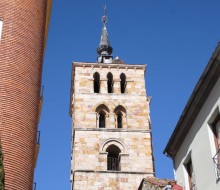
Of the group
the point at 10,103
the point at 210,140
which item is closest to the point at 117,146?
the point at 10,103

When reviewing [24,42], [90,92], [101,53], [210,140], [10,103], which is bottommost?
[210,140]

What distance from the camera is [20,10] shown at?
698 inches

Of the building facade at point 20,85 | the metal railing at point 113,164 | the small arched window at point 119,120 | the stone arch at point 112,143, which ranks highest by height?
the small arched window at point 119,120

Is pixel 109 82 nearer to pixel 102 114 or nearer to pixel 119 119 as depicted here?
pixel 102 114

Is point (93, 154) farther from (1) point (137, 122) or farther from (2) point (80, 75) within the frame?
(2) point (80, 75)

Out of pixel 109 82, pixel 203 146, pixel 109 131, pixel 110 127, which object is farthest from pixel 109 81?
pixel 203 146

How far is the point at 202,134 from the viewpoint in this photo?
12.8 meters

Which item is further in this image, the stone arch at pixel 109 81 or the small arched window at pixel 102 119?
the stone arch at pixel 109 81

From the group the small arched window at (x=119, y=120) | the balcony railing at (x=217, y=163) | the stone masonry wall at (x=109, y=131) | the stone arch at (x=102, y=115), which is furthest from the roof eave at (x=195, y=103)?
the stone arch at (x=102, y=115)

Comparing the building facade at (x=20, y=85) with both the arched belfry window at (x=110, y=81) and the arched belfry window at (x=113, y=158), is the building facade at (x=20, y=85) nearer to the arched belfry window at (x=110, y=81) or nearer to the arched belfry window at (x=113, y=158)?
the arched belfry window at (x=113, y=158)

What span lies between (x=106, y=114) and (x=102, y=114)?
415mm

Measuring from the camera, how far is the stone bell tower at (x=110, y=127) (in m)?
30.9

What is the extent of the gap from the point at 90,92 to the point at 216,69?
23.7 meters

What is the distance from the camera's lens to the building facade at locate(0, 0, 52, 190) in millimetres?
15047
